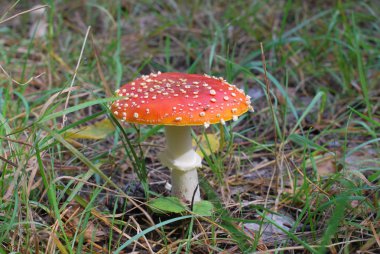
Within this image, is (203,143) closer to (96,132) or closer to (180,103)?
(96,132)

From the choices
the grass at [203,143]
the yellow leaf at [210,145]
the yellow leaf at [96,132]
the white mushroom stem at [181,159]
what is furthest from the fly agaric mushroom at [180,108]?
the yellow leaf at [96,132]

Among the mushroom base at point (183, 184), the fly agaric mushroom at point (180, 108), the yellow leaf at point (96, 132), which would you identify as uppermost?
the fly agaric mushroom at point (180, 108)

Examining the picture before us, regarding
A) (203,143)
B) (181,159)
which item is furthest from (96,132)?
(181,159)

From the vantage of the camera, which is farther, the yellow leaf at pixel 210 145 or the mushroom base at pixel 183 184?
Answer: the yellow leaf at pixel 210 145

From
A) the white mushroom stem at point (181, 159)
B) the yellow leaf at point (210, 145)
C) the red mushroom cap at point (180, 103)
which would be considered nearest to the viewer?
the red mushroom cap at point (180, 103)

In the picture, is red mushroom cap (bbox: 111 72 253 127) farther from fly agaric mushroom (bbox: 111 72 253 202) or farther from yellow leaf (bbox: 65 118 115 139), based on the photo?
yellow leaf (bbox: 65 118 115 139)

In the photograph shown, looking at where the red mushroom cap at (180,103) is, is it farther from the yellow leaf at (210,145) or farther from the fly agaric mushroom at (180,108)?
the yellow leaf at (210,145)
